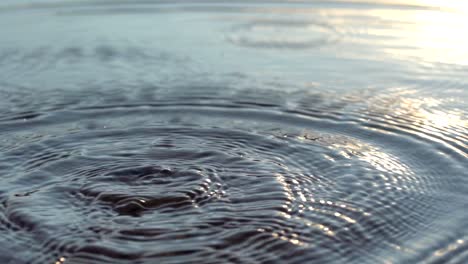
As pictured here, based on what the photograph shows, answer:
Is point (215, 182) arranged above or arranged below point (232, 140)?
below

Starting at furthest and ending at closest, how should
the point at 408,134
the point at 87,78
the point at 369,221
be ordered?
the point at 87,78 → the point at 408,134 → the point at 369,221

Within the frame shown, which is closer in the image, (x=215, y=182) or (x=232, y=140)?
(x=215, y=182)

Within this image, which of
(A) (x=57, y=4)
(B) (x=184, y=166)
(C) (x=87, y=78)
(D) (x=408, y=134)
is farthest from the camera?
(A) (x=57, y=4)

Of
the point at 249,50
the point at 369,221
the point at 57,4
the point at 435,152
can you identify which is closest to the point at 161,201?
the point at 369,221

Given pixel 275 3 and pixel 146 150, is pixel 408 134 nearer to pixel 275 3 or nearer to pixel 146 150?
pixel 146 150
